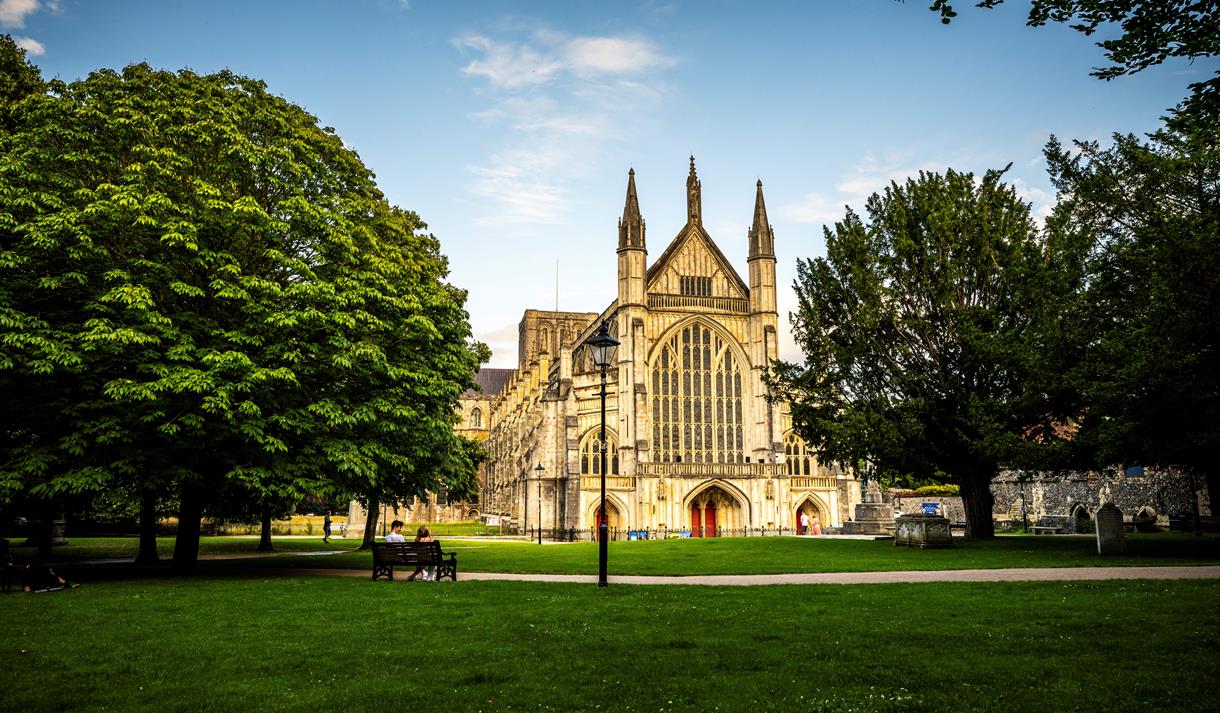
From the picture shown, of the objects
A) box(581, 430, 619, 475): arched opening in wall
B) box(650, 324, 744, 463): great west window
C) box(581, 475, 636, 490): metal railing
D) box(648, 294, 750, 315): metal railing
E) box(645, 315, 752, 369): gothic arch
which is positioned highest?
box(648, 294, 750, 315): metal railing

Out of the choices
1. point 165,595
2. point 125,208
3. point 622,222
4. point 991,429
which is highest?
point 622,222

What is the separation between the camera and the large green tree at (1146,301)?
63.2ft

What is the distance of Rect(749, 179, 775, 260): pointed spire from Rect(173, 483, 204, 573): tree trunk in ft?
129

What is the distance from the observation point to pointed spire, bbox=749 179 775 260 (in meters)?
52.8

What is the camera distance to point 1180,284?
19.6 metres

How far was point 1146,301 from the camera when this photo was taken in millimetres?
21531

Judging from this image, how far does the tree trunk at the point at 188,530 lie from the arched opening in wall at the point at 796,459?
3807cm

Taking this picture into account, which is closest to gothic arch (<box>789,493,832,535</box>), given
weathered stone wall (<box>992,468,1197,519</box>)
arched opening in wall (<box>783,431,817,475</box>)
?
arched opening in wall (<box>783,431,817,475</box>)

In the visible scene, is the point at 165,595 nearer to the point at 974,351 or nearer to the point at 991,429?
the point at 991,429

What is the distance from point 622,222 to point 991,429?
3223 centimetres

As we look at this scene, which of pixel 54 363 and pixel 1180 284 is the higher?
pixel 1180 284

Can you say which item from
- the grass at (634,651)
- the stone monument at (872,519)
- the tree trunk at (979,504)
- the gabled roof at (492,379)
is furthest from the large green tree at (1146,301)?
the gabled roof at (492,379)

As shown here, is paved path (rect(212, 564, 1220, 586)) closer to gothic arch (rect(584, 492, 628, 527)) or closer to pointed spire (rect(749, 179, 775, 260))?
gothic arch (rect(584, 492, 628, 527))

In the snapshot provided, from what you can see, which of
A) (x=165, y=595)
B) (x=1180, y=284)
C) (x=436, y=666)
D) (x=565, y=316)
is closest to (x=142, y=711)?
(x=436, y=666)
